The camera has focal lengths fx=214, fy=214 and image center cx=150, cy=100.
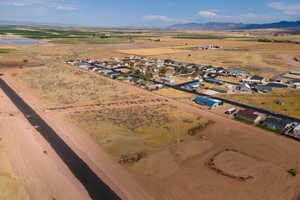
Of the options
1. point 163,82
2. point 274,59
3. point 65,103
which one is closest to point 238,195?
point 65,103

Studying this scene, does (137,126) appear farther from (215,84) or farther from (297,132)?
(215,84)

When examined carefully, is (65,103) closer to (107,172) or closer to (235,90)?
(107,172)

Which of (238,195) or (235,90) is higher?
(235,90)

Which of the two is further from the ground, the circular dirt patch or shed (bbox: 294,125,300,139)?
shed (bbox: 294,125,300,139)

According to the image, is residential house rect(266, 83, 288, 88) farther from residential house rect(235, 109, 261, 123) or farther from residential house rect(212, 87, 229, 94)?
residential house rect(235, 109, 261, 123)

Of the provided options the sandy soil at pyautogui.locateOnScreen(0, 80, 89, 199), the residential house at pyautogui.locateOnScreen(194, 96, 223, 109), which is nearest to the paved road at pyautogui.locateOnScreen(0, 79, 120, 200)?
the sandy soil at pyautogui.locateOnScreen(0, 80, 89, 199)

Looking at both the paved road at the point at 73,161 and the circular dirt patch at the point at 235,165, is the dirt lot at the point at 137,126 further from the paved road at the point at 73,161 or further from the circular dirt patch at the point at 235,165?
the circular dirt patch at the point at 235,165
